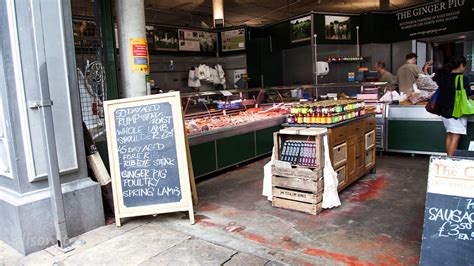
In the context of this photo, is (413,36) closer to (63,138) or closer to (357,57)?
(357,57)

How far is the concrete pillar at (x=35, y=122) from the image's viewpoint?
11.0 feet

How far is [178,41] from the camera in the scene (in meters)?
9.91

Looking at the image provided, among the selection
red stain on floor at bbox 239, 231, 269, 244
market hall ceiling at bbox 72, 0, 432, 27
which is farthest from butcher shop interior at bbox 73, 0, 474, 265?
market hall ceiling at bbox 72, 0, 432, 27

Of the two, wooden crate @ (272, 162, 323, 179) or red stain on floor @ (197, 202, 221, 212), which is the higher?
wooden crate @ (272, 162, 323, 179)

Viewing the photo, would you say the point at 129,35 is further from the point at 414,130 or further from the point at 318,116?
the point at 414,130

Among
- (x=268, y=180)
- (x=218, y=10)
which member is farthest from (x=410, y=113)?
(x=218, y=10)

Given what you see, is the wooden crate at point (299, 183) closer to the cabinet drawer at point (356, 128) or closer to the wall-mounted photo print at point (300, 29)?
the cabinet drawer at point (356, 128)

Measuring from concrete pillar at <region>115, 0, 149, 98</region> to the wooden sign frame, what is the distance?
22.6 inches

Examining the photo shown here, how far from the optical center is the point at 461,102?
5.24 meters

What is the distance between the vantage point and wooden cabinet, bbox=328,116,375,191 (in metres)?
4.38

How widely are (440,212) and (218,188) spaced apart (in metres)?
3.16

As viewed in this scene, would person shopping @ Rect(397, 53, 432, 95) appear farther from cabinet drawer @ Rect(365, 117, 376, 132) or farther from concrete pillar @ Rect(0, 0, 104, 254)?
concrete pillar @ Rect(0, 0, 104, 254)

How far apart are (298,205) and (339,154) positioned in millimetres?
829

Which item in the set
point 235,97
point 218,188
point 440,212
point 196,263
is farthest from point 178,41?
point 440,212
